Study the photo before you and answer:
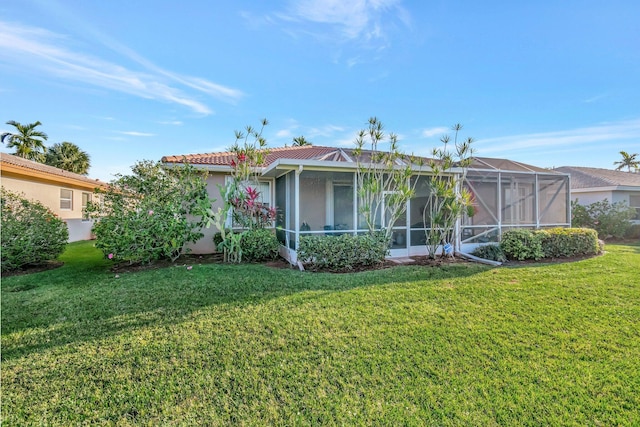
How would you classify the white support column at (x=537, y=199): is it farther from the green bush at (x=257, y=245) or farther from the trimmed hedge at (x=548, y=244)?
the green bush at (x=257, y=245)

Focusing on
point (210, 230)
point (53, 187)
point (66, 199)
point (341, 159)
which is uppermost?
point (341, 159)

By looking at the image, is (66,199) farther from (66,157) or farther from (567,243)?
(567,243)

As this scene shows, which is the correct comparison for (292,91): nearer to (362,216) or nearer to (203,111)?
(203,111)

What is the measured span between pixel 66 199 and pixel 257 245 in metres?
13.4

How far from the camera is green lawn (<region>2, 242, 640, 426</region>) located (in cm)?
292

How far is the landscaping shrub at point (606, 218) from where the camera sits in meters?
16.1

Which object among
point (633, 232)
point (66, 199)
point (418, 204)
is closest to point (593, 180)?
point (633, 232)

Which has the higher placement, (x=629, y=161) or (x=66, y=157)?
(x=629, y=161)

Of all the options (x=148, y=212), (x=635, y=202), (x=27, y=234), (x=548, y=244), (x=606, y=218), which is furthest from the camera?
(x=635, y=202)

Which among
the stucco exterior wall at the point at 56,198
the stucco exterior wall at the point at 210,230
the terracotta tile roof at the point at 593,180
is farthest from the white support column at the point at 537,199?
the stucco exterior wall at the point at 56,198

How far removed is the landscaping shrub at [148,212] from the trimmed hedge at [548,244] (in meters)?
10.4

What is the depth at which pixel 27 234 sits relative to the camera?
Answer: 27.9ft

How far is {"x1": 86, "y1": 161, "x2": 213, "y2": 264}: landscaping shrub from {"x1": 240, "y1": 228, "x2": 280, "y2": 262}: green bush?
145cm

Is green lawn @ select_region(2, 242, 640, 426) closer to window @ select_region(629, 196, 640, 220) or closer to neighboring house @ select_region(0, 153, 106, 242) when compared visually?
neighboring house @ select_region(0, 153, 106, 242)
